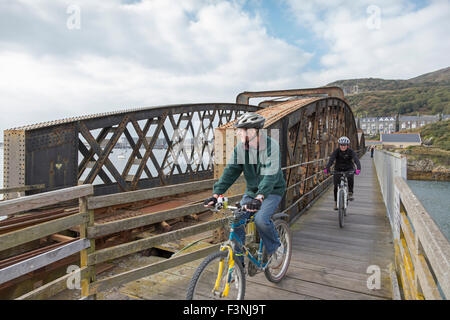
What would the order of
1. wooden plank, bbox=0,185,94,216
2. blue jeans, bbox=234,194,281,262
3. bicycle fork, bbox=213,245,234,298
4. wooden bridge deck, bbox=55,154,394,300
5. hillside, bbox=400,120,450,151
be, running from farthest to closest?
hillside, bbox=400,120,450,151 < wooden bridge deck, bbox=55,154,394,300 < blue jeans, bbox=234,194,281,262 < bicycle fork, bbox=213,245,234,298 < wooden plank, bbox=0,185,94,216

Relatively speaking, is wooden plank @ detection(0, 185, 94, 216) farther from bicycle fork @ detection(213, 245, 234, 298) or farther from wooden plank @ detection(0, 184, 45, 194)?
wooden plank @ detection(0, 184, 45, 194)

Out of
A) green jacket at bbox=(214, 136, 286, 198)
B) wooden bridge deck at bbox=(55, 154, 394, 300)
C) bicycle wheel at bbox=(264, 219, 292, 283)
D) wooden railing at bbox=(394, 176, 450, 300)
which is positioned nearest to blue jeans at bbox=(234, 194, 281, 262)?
green jacket at bbox=(214, 136, 286, 198)

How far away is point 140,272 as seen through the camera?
3494 mm

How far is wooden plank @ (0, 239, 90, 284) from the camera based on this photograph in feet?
7.95

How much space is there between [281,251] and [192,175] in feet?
33.3

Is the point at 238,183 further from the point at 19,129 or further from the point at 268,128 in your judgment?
the point at 19,129

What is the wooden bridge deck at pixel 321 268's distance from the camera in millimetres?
3641

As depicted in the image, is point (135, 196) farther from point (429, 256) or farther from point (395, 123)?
point (395, 123)

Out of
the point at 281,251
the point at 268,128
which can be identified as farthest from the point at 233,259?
the point at 268,128

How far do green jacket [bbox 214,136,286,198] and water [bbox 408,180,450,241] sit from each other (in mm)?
47287

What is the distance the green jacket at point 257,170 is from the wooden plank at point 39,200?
1372 millimetres

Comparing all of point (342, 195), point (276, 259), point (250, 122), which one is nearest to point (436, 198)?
point (342, 195)

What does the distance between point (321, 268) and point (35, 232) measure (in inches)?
147
